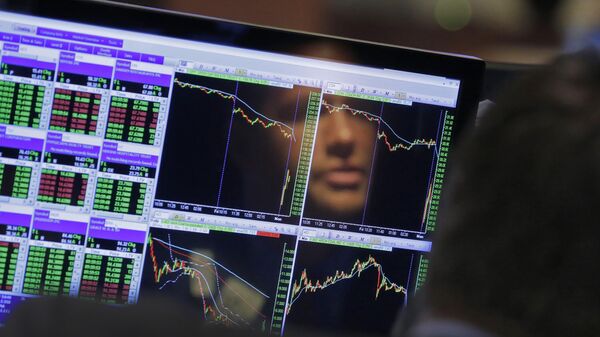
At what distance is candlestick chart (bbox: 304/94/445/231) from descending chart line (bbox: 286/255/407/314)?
6 cm

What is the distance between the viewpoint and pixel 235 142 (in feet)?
3.55

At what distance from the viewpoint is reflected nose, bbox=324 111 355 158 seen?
3.60 ft

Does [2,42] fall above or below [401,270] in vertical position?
above

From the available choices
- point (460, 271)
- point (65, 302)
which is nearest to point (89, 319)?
point (65, 302)

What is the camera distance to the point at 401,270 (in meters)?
1.12

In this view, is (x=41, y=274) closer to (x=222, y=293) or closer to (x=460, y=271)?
(x=222, y=293)

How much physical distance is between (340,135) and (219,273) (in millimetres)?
252

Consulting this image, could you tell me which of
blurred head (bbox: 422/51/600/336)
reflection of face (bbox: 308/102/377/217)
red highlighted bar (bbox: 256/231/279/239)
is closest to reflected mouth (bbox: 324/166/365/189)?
reflection of face (bbox: 308/102/377/217)

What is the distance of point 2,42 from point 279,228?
0.44 m

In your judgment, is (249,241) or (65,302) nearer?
(65,302)

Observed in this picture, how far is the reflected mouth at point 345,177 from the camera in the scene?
1.10 meters

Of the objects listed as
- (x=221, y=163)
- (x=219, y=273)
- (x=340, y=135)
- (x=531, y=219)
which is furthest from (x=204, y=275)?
(x=531, y=219)

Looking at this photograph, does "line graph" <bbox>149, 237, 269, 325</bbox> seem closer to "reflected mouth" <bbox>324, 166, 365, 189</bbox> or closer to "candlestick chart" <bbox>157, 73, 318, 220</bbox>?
"candlestick chart" <bbox>157, 73, 318, 220</bbox>

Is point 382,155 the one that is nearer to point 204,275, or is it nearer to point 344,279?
point 344,279
